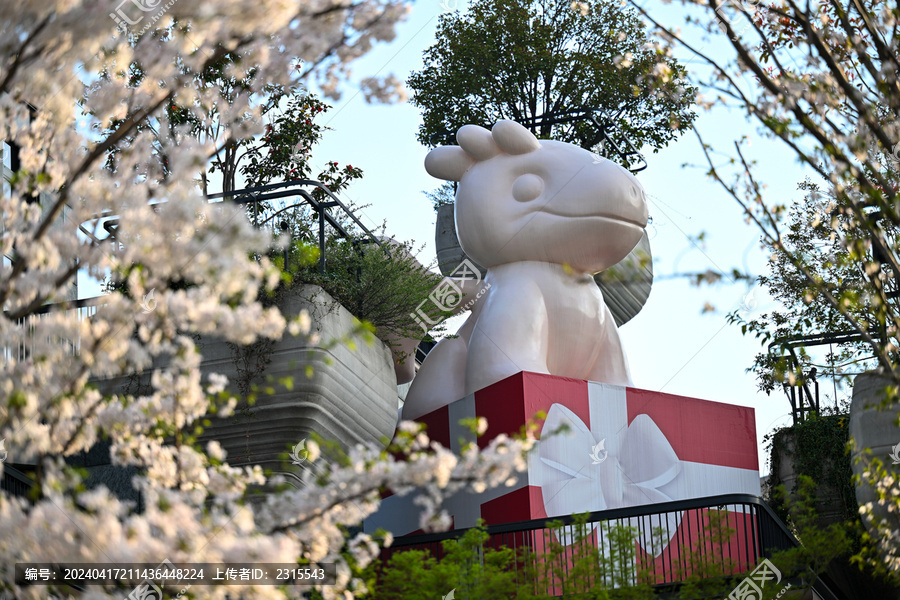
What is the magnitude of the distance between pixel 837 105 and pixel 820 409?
33.0 ft

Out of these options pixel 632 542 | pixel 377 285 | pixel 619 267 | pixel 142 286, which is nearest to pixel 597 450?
pixel 632 542

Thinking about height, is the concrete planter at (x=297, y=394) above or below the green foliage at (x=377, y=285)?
below

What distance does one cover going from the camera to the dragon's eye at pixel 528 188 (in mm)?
10016

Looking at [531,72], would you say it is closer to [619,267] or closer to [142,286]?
[619,267]

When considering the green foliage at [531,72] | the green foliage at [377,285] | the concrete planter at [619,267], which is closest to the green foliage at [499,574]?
the green foliage at [377,285]

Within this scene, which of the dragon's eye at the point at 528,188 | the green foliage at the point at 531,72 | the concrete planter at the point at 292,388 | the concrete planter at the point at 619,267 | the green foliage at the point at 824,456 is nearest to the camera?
the concrete planter at the point at 292,388

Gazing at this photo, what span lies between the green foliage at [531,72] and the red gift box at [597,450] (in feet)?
20.0

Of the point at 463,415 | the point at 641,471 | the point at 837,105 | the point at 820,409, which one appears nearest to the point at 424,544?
the point at 463,415

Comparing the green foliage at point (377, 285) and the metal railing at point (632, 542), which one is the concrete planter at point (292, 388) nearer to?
the green foliage at point (377, 285)

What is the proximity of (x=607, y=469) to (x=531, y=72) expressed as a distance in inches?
306

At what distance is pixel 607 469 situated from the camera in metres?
9.13

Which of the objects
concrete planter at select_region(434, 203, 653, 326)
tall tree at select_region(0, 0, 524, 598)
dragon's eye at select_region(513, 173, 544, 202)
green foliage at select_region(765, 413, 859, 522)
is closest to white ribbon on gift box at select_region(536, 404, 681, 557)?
dragon's eye at select_region(513, 173, 544, 202)

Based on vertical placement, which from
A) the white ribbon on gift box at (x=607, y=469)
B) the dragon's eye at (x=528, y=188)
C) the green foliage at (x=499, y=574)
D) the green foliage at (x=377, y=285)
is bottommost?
the green foliage at (x=499, y=574)

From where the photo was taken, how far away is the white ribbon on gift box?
338 inches
